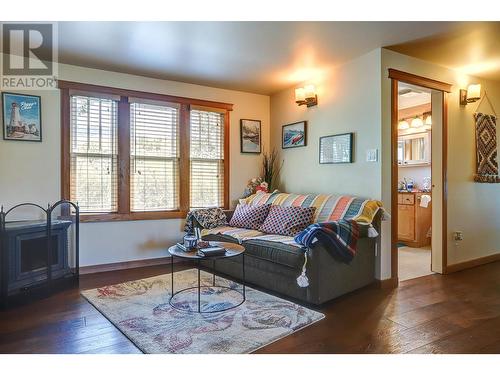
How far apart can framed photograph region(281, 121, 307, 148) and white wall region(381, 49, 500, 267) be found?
4.65 feet

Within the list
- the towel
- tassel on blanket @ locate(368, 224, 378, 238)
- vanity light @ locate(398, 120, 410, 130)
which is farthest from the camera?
vanity light @ locate(398, 120, 410, 130)

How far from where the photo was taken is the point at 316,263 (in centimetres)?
277

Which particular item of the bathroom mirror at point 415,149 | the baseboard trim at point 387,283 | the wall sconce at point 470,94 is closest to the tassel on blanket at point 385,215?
the baseboard trim at point 387,283

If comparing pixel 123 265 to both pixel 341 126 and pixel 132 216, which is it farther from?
pixel 341 126

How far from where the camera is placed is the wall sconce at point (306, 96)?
4105mm

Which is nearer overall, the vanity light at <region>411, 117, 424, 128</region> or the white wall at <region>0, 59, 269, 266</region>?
the white wall at <region>0, 59, 269, 266</region>

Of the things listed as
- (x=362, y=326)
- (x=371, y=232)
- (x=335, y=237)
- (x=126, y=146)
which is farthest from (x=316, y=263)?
(x=126, y=146)

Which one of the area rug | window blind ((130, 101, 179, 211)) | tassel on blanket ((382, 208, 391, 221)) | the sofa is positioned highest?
window blind ((130, 101, 179, 211))

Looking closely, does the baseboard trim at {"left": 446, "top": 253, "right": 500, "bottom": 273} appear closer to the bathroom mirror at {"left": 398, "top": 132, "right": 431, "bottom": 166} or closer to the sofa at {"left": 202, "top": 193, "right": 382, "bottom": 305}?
the sofa at {"left": 202, "top": 193, "right": 382, "bottom": 305}

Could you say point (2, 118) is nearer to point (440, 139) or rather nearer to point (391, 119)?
point (391, 119)

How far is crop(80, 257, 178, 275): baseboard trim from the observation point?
3.86 meters

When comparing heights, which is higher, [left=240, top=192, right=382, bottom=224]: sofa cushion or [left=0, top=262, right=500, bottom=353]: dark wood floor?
[left=240, top=192, right=382, bottom=224]: sofa cushion

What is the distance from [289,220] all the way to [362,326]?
1.39 meters

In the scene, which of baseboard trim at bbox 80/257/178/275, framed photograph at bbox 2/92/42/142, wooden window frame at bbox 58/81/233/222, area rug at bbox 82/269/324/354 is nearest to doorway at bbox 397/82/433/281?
area rug at bbox 82/269/324/354
